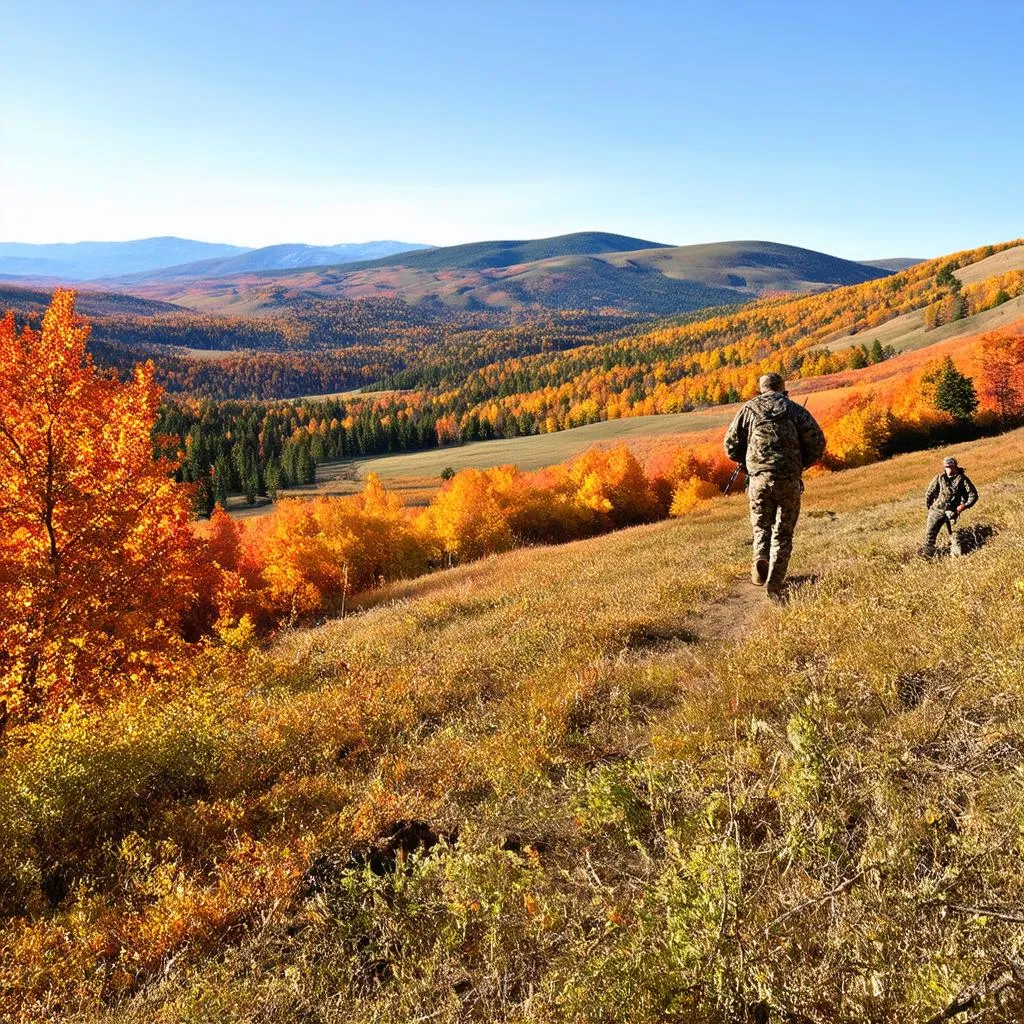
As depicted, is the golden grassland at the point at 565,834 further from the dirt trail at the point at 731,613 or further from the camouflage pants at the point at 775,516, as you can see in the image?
the camouflage pants at the point at 775,516

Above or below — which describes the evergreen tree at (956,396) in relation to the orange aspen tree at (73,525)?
above

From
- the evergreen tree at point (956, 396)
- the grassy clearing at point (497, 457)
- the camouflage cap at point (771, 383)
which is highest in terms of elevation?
the evergreen tree at point (956, 396)

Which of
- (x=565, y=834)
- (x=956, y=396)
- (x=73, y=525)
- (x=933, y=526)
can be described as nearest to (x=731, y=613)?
(x=933, y=526)

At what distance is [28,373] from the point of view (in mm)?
11930

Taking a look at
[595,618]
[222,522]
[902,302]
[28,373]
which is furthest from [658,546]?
[902,302]

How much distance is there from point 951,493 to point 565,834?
39.8ft

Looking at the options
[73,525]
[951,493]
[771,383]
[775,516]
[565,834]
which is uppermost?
[771,383]

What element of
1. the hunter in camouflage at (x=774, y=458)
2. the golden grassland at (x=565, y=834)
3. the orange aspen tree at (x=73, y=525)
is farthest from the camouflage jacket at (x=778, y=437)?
the orange aspen tree at (x=73, y=525)

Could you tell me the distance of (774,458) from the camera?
385 inches

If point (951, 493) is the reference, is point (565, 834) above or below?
below

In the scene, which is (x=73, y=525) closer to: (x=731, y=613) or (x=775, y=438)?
(x=731, y=613)

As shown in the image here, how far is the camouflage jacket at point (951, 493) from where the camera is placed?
41.0 ft

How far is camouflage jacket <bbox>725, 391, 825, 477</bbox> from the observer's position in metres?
9.78

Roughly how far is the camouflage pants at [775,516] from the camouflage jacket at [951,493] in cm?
483
